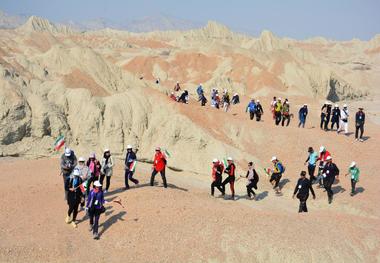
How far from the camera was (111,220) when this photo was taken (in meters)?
12.4

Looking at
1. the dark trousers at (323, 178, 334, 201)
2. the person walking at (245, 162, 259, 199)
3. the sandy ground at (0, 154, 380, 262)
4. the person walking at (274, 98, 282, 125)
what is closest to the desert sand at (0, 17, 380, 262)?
the sandy ground at (0, 154, 380, 262)

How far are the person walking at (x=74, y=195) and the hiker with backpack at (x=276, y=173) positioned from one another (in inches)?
351

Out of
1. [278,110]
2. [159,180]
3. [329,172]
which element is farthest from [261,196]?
[278,110]

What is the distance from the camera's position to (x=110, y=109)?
22.9 meters

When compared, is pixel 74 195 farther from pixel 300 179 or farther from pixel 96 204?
pixel 300 179

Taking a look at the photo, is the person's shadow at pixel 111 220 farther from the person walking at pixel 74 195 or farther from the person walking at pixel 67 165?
the person walking at pixel 67 165

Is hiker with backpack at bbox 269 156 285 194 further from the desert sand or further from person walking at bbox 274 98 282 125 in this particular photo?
person walking at bbox 274 98 282 125

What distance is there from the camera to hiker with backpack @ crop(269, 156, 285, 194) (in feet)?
61.0

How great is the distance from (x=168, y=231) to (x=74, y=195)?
2635 millimetres

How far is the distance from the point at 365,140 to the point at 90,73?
64.0 ft

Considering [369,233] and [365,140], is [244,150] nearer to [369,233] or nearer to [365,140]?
[365,140]

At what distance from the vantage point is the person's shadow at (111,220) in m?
11.9

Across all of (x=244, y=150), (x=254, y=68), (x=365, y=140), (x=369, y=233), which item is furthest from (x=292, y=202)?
(x=254, y=68)

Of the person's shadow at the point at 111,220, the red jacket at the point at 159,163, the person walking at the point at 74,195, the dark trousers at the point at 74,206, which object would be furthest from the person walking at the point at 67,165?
the red jacket at the point at 159,163
